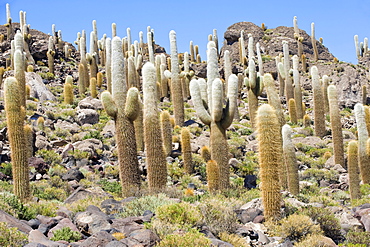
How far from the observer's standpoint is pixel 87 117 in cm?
2172

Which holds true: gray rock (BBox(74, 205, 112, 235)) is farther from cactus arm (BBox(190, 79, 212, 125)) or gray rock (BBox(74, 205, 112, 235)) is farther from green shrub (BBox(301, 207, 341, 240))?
cactus arm (BBox(190, 79, 212, 125))

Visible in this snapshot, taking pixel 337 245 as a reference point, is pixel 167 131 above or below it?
above

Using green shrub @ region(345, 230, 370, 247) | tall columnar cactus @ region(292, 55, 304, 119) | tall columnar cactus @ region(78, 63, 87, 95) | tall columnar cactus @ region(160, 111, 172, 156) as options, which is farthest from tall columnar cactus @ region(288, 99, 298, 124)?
green shrub @ region(345, 230, 370, 247)

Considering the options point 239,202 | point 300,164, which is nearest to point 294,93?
point 300,164

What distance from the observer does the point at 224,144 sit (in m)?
12.8

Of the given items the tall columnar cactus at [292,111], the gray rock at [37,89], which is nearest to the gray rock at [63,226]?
the tall columnar cactus at [292,111]

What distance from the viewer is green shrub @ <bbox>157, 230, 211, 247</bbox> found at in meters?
6.16

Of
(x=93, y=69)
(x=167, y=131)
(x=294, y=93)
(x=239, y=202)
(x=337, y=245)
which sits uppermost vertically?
(x=93, y=69)

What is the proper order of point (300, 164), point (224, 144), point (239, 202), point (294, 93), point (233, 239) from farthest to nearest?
point (294, 93)
point (300, 164)
point (224, 144)
point (239, 202)
point (233, 239)

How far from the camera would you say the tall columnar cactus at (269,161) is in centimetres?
886

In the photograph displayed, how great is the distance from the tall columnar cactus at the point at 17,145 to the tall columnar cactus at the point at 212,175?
15.8ft

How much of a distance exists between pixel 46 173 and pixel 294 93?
55.2ft

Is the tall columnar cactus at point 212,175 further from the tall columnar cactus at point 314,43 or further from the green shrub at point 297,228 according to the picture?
the tall columnar cactus at point 314,43

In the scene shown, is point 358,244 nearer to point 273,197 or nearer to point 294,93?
point 273,197
